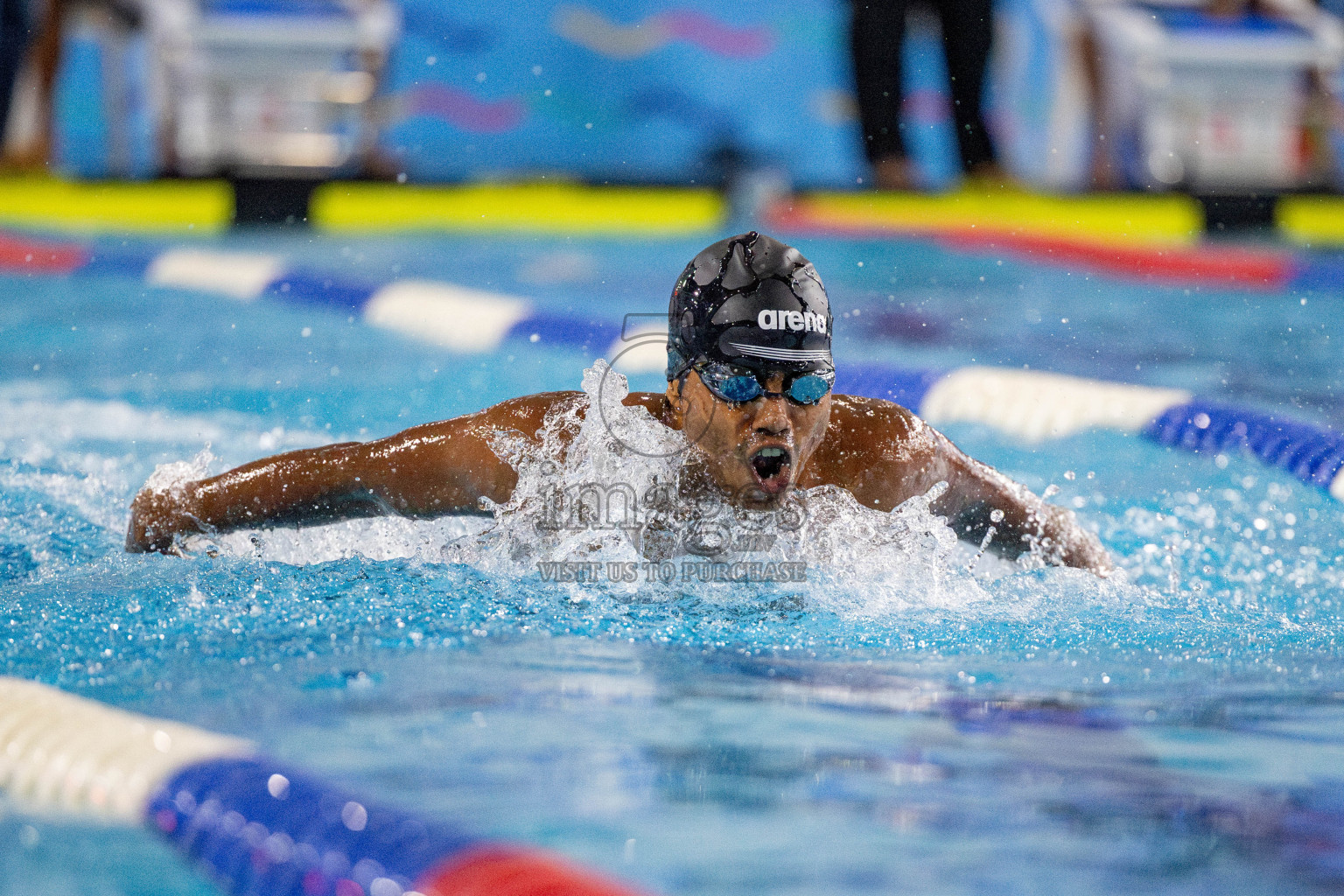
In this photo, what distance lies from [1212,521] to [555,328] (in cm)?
260

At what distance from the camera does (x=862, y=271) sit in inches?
306

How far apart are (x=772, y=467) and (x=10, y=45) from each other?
6940 mm

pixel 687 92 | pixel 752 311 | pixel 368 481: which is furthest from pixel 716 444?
pixel 687 92

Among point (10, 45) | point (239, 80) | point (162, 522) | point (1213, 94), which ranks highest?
point (10, 45)

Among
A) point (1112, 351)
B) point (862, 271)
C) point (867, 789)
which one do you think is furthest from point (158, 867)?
point (862, 271)

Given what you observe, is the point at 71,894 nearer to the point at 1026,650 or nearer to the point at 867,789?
the point at 867,789

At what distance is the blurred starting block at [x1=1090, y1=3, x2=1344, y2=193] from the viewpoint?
9.49 meters

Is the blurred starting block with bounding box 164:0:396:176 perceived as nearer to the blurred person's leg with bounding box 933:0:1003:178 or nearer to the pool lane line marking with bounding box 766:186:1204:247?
the pool lane line marking with bounding box 766:186:1204:247

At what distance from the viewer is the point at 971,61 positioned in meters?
8.25

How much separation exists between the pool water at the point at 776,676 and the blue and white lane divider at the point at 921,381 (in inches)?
2.9

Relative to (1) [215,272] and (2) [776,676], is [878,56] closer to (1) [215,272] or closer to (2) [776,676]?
(1) [215,272]

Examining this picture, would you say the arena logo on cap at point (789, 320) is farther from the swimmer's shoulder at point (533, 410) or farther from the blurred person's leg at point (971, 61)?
the blurred person's leg at point (971, 61)

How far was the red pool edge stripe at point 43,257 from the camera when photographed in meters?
6.94

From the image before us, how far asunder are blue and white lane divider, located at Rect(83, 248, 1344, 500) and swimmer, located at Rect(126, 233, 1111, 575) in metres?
1.21
